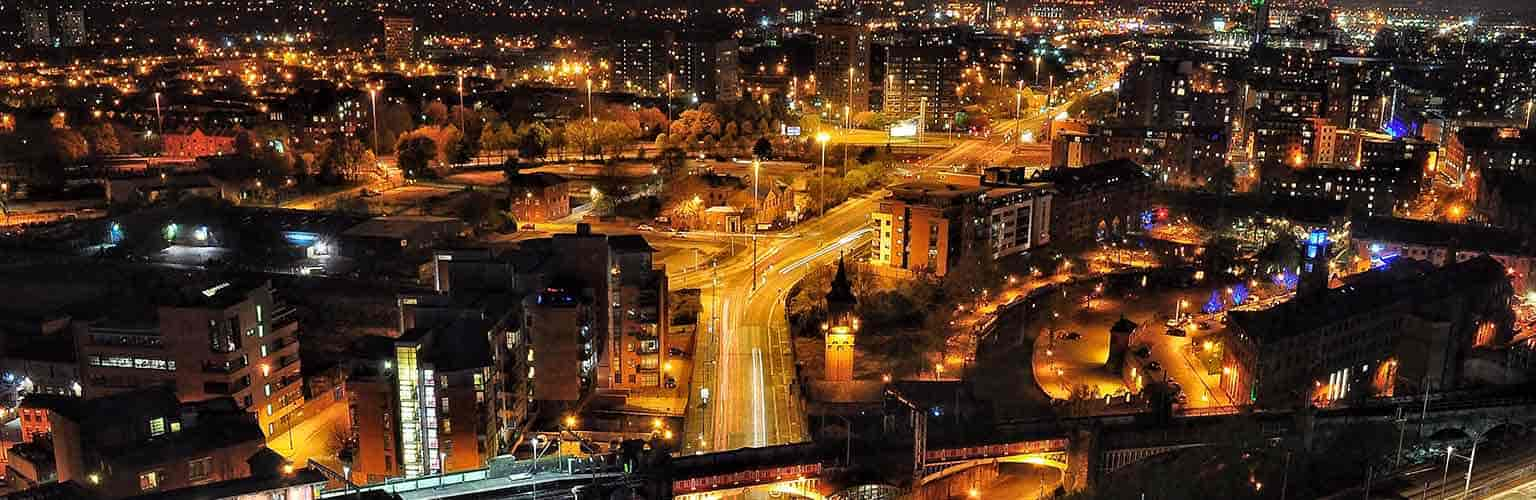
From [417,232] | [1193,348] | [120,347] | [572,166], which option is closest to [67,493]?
[120,347]

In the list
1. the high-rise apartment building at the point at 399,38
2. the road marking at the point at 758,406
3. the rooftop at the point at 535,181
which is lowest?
the road marking at the point at 758,406

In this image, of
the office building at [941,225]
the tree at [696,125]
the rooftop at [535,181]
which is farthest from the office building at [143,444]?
the tree at [696,125]

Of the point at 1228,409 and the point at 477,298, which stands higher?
the point at 477,298

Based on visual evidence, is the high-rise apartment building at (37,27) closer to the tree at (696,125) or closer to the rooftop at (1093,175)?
the tree at (696,125)

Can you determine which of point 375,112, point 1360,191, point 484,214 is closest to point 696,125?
point 375,112

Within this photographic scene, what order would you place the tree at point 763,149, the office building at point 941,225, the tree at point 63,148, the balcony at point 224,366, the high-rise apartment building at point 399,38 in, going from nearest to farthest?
the balcony at point 224,366 < the office building at point 941,225 < the tree at point 63,148 < the tree at point 763,149 < the high-rise apartment building at point 399,38

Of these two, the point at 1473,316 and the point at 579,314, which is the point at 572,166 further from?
the point at 1473,316

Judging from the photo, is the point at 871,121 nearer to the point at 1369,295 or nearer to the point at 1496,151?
the point at 1496,151
